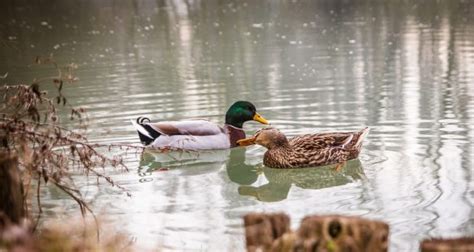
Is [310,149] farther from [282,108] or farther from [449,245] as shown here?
[449,245]

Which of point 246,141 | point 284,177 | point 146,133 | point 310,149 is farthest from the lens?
point 146,133

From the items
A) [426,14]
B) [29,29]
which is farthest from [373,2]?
[29,29]

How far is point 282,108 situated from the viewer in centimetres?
1416

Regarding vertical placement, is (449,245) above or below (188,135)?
above

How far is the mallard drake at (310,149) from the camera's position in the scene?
400 inches

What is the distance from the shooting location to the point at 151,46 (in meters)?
28.4

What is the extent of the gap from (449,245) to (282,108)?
34.3 feet

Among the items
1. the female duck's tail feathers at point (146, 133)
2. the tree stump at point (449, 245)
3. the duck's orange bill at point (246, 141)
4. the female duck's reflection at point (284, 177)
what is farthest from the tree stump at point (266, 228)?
the female duck's tail feathers at point (146, 133)

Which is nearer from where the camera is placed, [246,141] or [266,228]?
[266,228]

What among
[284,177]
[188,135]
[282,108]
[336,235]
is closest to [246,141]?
[188,135]

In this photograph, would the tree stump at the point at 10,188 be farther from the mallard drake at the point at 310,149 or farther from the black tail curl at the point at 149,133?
the black tail curl at the point at 149,133

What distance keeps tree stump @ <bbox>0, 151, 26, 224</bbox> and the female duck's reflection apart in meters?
4.30

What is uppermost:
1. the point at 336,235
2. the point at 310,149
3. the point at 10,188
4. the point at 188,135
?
the point at 10,188

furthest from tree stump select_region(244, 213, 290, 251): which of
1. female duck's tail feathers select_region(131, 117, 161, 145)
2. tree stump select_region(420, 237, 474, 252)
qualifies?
female duck's tail feathers select_region(131, 117, 161, 145)
